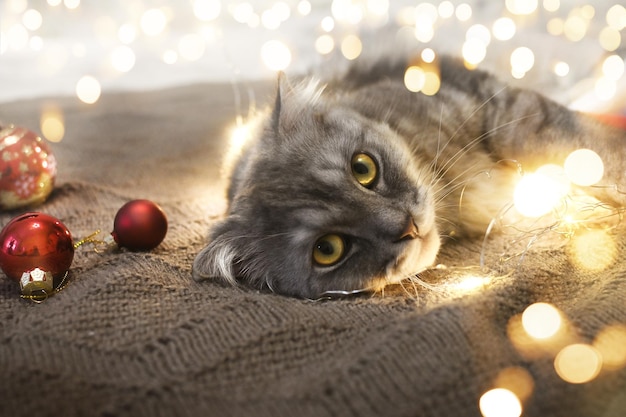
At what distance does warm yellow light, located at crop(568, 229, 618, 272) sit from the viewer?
106 cm

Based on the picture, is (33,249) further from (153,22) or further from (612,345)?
(153,22)

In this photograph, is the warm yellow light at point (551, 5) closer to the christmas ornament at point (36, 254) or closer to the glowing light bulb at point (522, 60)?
the glowing light bulb at point (522, 60)

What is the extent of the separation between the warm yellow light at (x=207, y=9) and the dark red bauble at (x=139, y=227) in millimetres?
2151

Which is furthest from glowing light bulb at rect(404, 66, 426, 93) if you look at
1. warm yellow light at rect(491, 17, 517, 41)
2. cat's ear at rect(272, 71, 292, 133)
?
warm yellow light at rect(491, 17, 517, 41)

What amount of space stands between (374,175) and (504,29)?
4.83 ft

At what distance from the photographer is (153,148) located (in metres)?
2.12

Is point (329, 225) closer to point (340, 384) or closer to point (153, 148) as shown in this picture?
point (340, 384)

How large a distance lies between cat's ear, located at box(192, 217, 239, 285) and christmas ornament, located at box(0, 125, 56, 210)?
0.59 metres

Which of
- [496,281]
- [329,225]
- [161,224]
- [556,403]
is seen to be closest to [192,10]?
[161,224]

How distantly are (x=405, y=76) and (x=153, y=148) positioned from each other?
0.97 m

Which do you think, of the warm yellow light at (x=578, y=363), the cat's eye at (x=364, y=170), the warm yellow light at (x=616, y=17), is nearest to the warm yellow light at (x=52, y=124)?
the cat's eye at (x=364, y=170)

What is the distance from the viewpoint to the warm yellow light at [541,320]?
2.76ft

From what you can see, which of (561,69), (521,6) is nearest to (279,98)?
(561,69)

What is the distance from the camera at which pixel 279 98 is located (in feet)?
4.29
